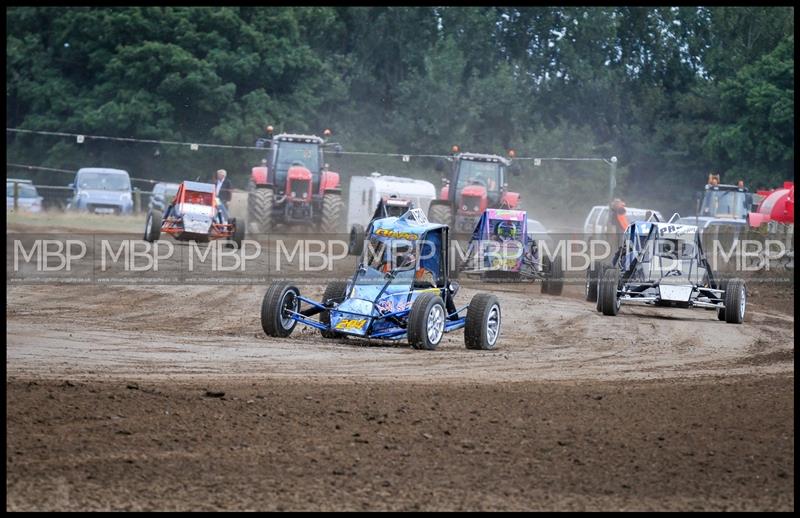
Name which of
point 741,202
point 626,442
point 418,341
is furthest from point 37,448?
point 741,202

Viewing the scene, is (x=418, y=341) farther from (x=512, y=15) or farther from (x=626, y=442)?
(x=512, y=15)

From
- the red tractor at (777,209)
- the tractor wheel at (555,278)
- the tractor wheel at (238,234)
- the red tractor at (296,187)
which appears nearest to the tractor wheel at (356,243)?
→ the tractor wheel at (238,234)

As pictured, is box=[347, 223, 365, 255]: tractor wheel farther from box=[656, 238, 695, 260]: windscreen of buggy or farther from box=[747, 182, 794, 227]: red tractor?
box=[747, 182, 794, 227]: red tractor

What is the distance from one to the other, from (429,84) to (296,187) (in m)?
20.6

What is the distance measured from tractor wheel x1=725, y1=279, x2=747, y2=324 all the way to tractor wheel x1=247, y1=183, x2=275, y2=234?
53.5 feet

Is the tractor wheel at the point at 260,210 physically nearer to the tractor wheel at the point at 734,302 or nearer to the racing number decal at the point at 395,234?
the tractor wheel at the point at 734,302

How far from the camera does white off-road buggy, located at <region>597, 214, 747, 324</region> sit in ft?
58.6

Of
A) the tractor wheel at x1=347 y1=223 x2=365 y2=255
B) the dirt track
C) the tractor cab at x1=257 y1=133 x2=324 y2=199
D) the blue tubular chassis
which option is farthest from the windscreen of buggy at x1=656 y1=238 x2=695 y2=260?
the tractor cab at x1=257 y1=133 x2=324 y2=199

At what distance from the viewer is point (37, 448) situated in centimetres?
754

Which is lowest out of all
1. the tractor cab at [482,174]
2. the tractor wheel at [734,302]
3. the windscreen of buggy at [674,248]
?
the tractor wheel at [734,302]

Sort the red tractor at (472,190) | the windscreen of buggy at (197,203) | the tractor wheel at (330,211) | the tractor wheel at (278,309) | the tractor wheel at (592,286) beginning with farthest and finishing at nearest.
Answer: the tractor wheel at (330,211) < the red tractor at (472,190) < the windscreen of buggy at (197,203) < the tractor wheel at (592,286) < the tractor wheel at (278,309)

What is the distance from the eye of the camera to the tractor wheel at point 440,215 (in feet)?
103

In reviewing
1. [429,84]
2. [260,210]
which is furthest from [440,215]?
[429,84]

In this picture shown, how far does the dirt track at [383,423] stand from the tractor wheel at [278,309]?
285 mm
